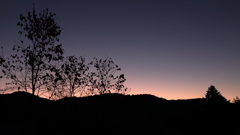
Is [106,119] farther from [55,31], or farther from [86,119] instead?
[55,31]

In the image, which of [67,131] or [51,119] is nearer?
[67,131]

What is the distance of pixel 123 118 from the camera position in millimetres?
15805

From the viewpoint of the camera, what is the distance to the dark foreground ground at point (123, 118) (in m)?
11.0

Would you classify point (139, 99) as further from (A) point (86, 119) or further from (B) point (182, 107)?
(A) point (86, 119)

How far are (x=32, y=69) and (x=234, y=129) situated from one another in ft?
44.0

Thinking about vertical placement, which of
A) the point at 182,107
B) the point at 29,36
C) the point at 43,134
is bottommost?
the point at 43,134

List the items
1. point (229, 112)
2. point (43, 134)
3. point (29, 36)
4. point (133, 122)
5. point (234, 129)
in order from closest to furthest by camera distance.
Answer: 1. point (234, 129)
2. point (229, 112)
3. point (29, 36)
4. point (43, 134)
5. point (133, 122)

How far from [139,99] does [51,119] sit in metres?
11.8

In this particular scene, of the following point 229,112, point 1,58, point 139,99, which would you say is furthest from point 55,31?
point 139,99

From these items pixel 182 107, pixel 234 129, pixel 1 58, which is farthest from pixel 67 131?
pixel 182 107

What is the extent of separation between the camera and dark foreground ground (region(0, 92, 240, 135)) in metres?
11.0

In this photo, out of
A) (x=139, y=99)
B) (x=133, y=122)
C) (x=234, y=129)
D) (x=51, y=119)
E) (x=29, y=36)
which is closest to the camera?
(x=234, y=129)

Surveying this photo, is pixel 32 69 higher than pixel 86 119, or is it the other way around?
pixel 32 69

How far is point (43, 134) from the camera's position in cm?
1353
